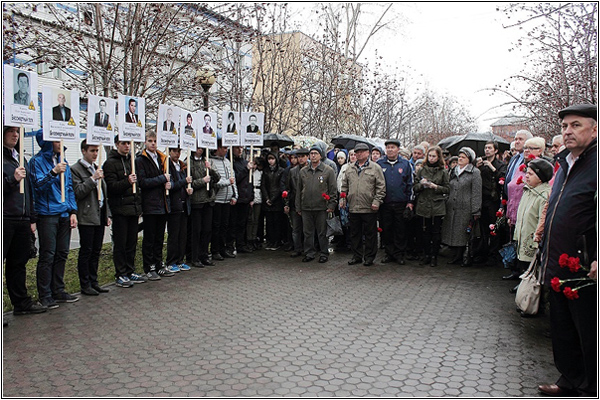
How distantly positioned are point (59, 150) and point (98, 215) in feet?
3.58

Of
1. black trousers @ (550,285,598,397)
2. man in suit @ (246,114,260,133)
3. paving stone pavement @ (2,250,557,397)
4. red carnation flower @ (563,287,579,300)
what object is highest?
man in suit @ (246,114,260,133)

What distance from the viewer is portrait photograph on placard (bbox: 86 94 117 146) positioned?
23.7 ft

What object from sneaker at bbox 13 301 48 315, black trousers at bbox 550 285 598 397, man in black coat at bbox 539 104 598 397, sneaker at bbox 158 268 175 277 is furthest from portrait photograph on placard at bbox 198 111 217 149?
black trousers at bbox 550 285 598 397

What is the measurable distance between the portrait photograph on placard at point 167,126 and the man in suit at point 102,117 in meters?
0.90

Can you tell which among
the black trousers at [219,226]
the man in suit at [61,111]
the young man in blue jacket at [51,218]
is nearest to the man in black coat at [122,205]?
the young man in blue jacket at [51,218]

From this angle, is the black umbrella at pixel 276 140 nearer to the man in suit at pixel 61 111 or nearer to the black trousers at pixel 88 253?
the black trousers at pixel 88 253

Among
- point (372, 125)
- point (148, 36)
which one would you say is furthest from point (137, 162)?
point (372, 125)

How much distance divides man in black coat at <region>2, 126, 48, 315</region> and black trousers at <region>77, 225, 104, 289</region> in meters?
0.92

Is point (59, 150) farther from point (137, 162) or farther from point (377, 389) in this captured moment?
point (377, 389)

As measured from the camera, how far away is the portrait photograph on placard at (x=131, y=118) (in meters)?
7.70

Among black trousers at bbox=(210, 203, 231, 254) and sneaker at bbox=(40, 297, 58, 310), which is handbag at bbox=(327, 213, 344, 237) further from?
sneaker at bbox=(40, 297, 58, 310)

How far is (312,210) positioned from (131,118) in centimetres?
401

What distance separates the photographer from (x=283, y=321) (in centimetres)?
610

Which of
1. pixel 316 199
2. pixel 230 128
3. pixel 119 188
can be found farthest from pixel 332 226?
pixel 119 188
